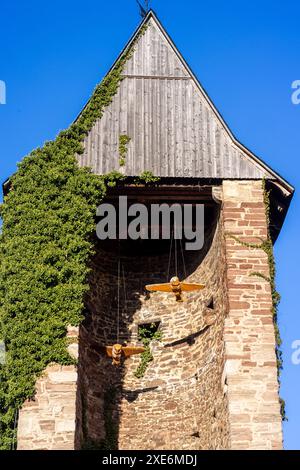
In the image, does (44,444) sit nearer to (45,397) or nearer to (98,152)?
(45,397)

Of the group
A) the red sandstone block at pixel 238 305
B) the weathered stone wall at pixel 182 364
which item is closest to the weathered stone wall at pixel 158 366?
the weathered stone wall at pixel 182 364

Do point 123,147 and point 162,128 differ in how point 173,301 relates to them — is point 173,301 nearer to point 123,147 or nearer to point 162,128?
point 123,147

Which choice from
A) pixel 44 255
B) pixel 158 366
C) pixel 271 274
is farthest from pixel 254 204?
pixel 44 255

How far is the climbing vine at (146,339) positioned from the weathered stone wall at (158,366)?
10 centimetres

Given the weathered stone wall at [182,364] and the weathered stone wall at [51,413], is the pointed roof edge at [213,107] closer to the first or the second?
the weathered stone wall at [182,364]

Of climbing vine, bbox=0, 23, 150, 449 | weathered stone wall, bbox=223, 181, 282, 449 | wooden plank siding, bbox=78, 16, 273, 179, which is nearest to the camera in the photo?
weathered stone wall, bbox=223, 181, 282, 449

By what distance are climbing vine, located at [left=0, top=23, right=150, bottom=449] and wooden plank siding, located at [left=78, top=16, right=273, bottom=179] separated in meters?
0.35

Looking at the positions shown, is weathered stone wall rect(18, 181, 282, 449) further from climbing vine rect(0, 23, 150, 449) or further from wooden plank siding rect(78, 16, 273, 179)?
wooden plank siding rect(78, 16, 273, 179)

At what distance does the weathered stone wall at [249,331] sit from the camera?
58.0ft

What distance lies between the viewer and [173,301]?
69.7 feet

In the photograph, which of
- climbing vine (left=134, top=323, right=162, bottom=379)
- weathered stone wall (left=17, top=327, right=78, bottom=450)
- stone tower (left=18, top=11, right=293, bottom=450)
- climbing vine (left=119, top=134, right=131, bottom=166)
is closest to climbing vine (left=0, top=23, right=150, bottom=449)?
weathered stone wall (left=17, top=327, right=78, bottom=450)

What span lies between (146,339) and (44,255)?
2.89 meters

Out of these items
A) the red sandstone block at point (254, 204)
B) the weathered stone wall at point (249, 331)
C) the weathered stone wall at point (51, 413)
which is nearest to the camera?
the weathered stone wall at point (51, 413)

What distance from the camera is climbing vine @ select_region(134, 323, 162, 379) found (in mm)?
20641
